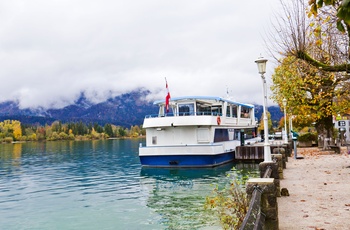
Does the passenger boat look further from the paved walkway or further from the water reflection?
the paved walkway

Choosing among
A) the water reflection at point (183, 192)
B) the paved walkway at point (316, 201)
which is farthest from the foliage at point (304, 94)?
the paved walkway at point (316, 201)

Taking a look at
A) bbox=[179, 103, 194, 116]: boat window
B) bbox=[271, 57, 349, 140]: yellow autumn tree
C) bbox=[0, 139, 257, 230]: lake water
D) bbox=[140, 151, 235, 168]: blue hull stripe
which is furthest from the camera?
bbox=[179, 103, 194, 116]: boat window

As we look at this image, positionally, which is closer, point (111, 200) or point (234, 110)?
point (111, 200)

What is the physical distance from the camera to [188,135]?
30.9 m

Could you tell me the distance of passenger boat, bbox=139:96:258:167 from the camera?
29812mm

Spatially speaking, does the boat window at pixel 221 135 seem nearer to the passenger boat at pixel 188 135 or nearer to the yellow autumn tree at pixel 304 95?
the passenger boat at pixel 188 135

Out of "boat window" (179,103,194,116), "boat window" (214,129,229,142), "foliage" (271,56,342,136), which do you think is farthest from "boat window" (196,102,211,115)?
"foliage" (271,56,342,136)

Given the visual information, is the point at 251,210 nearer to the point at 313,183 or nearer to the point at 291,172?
the point at 313,183

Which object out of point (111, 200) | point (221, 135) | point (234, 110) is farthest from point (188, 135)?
point (111, 200)

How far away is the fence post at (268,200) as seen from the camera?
7.06m

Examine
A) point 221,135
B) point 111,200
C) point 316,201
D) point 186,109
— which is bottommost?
point 111,200

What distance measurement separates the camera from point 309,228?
7734 mm

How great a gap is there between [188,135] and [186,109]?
2.48 m

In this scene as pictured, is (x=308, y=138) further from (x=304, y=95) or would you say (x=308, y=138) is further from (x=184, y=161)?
(x=184, y=161)
